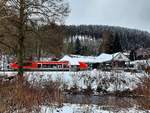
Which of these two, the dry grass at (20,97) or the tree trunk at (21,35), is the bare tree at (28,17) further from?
the dry grass at (20,97)

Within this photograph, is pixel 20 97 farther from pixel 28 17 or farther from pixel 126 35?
pixel 126 35

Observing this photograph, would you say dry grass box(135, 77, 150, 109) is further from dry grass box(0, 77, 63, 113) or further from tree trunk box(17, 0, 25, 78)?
tree trunk box(17, 0, 25, 78)

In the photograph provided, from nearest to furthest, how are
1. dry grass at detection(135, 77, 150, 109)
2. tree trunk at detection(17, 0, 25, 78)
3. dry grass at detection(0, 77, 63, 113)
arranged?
dry grass at detection(135, 77, 150, 109), dry grass at detection(0, 77, 63, 113), tree trunk at detection(17, 0, 25, 78)

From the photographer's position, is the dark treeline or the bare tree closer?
the bare tree

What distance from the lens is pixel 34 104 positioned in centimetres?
1178

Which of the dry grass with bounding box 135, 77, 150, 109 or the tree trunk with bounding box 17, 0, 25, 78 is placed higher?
the tree trunk with bounding box 17, 0, 25, 78

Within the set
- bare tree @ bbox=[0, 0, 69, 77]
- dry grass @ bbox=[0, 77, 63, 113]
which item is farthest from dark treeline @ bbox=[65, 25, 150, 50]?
dry grass @ bbox=[0, 77, 63, 113]

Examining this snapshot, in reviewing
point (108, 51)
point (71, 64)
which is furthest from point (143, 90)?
point (108, 51)

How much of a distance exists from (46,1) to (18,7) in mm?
2760

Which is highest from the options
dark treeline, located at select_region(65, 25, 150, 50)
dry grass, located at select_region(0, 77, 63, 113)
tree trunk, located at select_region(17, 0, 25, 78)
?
dark treeline, located at select_region(65, 25, 150, 50)

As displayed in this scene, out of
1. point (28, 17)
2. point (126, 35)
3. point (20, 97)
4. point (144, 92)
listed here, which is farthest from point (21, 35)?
point (126, 35)

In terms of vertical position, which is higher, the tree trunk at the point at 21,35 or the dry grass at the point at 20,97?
the tree trunk at the point at 21,35

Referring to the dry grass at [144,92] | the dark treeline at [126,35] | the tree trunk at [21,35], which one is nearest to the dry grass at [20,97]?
the dry grass at [144,92]

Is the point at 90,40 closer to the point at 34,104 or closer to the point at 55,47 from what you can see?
the point at 55,47
